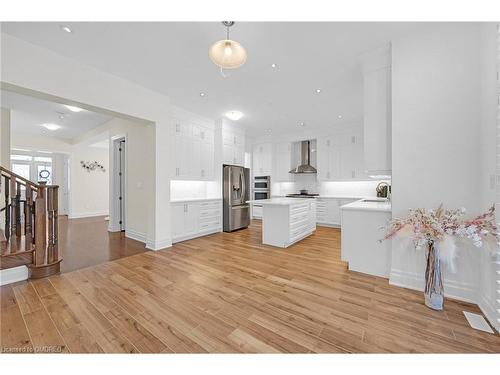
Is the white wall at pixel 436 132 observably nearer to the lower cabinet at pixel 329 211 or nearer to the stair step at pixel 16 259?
the lower cabinet at pixel 329 211

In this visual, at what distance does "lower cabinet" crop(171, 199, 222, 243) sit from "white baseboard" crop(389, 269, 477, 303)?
360cm


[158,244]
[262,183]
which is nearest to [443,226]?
[158,244]

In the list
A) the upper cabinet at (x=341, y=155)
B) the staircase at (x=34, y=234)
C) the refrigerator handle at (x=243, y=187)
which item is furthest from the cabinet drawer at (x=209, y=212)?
the upper cabinet at (x=341, y=155)

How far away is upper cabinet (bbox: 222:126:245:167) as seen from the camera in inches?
215

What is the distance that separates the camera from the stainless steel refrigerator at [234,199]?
207 inches

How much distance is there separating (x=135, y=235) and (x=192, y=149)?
2.23 metres

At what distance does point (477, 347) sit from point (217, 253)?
301 centimetres

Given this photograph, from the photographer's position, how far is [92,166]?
303 inches

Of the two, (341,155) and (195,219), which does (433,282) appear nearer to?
(195,219)
